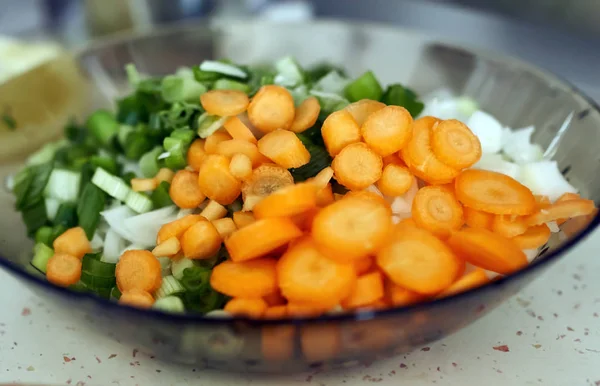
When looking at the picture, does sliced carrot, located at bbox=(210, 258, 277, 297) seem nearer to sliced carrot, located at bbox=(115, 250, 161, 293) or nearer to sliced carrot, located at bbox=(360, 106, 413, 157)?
sliced carrot, located at bbox=(115, 250, 161, 293)

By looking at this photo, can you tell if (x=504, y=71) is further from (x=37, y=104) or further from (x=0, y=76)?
(x=0, y=76)

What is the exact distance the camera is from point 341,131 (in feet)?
2.83

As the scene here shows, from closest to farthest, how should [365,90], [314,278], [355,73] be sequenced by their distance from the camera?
1. [314,278]
2. [365,90]
3. [355,73]

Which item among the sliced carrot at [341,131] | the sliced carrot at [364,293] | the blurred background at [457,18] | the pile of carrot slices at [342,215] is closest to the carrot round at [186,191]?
the pile of carrot slices at [342,215]

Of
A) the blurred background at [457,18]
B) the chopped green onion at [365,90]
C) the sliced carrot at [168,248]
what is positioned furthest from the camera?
the blurred background at [457,18]

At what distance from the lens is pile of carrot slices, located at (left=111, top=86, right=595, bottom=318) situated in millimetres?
687

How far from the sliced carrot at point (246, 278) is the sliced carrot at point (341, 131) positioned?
Result: 0.75ft

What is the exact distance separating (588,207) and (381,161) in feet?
1.00

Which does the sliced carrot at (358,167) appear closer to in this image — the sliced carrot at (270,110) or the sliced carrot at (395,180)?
the sliced carrot at (395,180)

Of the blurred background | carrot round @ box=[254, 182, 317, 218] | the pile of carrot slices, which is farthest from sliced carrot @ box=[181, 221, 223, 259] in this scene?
the blurred background

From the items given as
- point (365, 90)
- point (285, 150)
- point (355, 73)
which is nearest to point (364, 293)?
point (285, 150)

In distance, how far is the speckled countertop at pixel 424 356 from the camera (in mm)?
816

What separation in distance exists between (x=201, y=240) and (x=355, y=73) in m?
0.80

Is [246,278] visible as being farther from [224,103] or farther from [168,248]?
[224,103]
